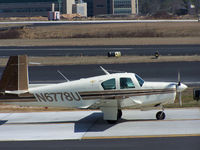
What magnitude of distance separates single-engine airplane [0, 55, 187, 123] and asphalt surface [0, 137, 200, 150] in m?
2.71

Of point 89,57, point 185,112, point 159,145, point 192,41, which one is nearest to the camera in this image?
point 159,145

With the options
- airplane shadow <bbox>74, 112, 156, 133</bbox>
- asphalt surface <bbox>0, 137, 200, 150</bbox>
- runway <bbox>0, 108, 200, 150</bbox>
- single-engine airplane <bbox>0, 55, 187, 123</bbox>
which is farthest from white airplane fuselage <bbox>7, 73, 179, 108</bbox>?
asphalt surface <bbox>0, 137, 200, 150</bbox>

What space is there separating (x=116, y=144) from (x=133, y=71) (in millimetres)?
20791

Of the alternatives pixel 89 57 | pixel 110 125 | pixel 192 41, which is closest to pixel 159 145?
pixel 110 125

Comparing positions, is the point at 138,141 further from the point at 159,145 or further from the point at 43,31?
the point at 43,31

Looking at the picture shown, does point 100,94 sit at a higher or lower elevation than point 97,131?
higher

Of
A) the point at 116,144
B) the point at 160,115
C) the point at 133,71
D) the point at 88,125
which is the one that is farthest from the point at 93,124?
the point at 133,71

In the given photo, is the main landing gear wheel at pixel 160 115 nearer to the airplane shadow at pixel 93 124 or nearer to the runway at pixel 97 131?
the runway at pixel 97 131

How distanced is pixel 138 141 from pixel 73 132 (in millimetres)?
2741

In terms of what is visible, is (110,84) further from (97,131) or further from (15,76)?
(15,76)

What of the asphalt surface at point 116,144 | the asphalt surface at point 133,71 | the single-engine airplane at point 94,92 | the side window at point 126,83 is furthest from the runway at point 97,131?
the asphalt surface at point 133,71

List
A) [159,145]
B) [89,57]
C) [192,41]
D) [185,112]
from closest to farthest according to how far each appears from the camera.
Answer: [159,145]
[185,112]
[89,57]
[192,41]

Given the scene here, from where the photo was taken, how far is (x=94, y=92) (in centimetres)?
1656

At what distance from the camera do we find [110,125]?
637 inches
